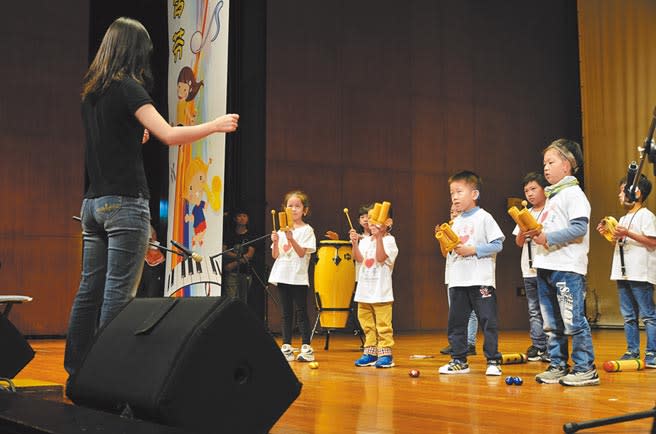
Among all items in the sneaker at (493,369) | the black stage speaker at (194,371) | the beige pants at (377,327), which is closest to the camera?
the black stage speaker at (194,371)

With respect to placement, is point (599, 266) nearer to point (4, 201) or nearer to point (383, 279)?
point (383, 279)

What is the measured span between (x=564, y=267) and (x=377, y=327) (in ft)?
5.38

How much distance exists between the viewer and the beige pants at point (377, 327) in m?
5.04

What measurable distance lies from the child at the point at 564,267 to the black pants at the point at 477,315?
0.42 metres

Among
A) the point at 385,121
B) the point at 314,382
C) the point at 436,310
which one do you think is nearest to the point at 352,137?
the point at 385,121

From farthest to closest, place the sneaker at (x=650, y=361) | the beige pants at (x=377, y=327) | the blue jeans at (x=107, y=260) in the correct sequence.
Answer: the beige pants at (x=377, y=327) < the sneaker at (x=650, y=361) < the blue jeans at (x=107, y=260)

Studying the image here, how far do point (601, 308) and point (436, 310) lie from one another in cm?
227

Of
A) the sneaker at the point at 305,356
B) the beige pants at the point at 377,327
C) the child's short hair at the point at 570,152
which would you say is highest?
the child's short hair at the point at 570,152

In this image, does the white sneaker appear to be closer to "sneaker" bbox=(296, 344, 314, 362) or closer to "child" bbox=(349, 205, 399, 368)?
"child" bbox=(349, 205, 399, 368)

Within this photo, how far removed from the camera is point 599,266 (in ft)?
33.3

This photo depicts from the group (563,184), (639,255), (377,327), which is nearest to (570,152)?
(563,184)

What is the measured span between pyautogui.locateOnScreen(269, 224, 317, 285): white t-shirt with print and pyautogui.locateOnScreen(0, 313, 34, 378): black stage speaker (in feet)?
8.30

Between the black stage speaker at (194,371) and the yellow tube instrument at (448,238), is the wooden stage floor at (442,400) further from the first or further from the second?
the yellow tube instrument at (448,238)

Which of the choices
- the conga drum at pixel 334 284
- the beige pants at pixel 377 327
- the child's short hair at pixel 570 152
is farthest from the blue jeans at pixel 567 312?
the conga drum at pixel 334 284
